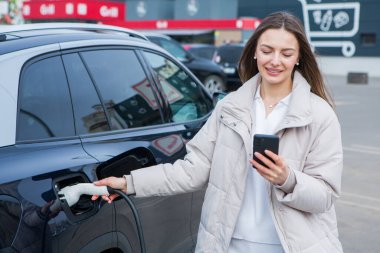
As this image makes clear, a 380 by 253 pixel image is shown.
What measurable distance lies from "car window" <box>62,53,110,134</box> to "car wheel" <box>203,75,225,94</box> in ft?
41.8

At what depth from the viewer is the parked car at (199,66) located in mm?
14791

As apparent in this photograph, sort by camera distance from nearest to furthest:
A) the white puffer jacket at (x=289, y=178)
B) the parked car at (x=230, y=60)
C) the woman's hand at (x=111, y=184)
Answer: the white puffer jacket at (x=289, y=178)
the woman's hand at (x=111, y=184)
the parked car at (x=230, y=60)

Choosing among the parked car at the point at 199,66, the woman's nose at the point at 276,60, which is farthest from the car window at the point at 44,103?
the parked car at the point at 199,66

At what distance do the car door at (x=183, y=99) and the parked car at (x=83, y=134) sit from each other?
13mm

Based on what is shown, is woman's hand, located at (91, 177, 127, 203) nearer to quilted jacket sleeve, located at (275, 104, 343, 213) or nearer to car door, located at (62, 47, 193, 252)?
car door, located at (62, 47, 193, 252)

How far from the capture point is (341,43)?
32406 millimetres

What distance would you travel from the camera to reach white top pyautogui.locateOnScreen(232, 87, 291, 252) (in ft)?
7.24

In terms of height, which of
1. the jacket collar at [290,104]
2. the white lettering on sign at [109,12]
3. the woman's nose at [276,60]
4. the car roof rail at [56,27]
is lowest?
the jacket collar at [290,104]

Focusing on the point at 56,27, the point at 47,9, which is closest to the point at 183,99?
the point at 56,27

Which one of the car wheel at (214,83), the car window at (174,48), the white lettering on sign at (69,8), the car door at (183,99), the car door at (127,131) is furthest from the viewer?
the white lettering on sign at (69,8)

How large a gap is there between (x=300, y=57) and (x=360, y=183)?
5.20 m

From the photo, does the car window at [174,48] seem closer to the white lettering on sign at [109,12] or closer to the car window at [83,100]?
the car window at [83,100]

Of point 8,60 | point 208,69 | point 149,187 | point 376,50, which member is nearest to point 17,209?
point 149,187

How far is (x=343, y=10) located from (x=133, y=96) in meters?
30.5
